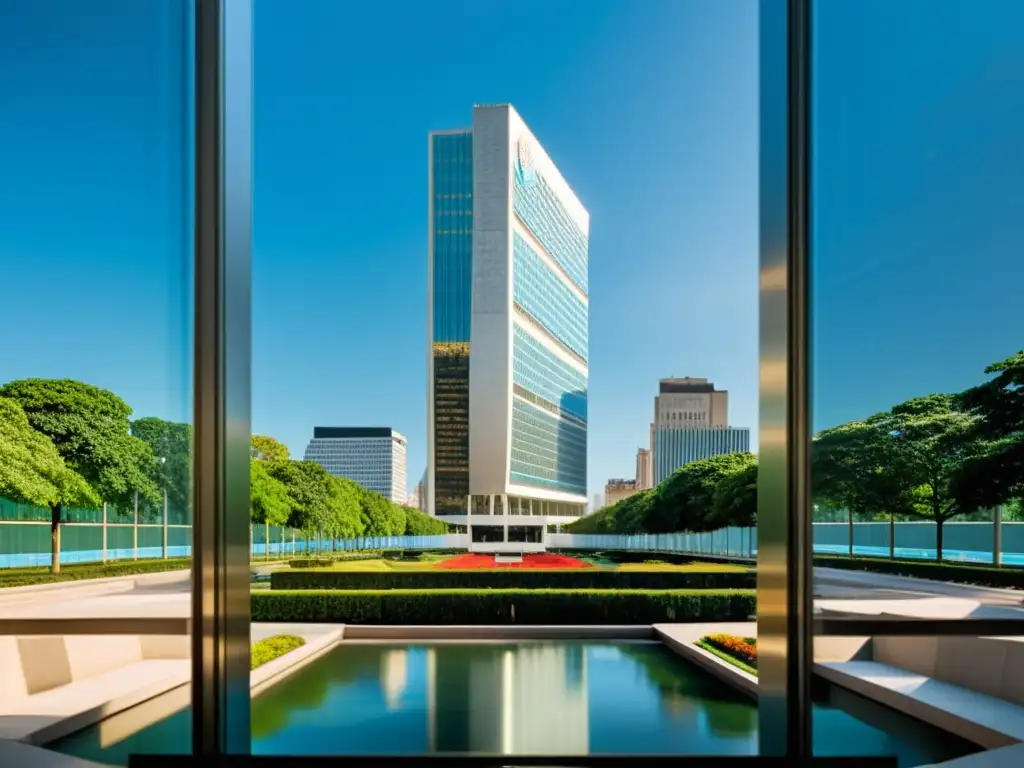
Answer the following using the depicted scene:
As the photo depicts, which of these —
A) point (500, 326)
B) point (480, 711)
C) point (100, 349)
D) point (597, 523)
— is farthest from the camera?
point (500, 326)

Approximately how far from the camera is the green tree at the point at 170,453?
113 inches

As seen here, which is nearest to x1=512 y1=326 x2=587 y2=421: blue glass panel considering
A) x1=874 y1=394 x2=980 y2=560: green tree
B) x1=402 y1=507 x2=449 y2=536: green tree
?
x1=402 y1=507 x2=449 y2=536: green tree

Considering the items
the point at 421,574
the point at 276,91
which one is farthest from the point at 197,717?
the point at 276,91

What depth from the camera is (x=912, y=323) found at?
3064 millimetres

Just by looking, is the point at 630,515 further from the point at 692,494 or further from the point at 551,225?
the point at 551,225

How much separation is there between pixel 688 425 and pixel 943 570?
6646 centimetres

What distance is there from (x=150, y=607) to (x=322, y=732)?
9.39ft

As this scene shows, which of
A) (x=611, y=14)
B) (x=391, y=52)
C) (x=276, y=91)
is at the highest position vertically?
(x=391, y=52)

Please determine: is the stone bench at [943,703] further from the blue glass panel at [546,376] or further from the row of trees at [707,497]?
the blue glass panel at [546,376]

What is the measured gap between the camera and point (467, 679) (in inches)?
278

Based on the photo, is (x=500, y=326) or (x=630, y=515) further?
(x=500, y=326)

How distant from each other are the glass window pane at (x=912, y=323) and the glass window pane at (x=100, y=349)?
7.67ft

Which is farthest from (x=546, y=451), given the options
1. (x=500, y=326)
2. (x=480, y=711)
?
(x=480, y=711)

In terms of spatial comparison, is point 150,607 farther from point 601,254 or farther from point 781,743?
point 601,254
